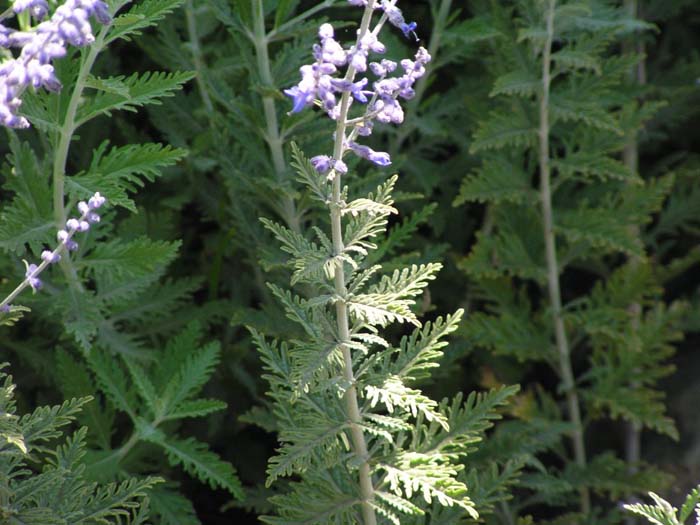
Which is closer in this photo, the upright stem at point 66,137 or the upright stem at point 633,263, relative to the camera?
the upright stem at point 66,137

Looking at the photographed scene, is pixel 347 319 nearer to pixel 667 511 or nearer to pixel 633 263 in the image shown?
pixel 667 511

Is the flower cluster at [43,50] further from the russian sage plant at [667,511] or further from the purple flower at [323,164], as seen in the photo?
the russian sage plant at [667,511]

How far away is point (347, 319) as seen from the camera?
187 cm

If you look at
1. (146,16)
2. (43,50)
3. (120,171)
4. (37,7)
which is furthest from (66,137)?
(43,50)

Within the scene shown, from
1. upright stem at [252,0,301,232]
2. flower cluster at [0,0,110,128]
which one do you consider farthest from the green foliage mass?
flower cluster at [0,0,110,128]

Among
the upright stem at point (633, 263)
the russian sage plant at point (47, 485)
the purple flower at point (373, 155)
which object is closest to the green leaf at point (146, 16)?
the purple flower at point (373, 155)

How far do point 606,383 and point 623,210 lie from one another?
1.86 ft

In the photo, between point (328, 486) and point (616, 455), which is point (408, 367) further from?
point (616, 455)

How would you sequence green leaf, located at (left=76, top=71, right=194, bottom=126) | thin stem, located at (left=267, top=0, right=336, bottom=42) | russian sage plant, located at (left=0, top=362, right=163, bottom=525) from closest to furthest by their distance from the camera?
russian sage plant, located at (left=0, top=362, right=163, bottom=525)
green leaf, located at (left=76, top=71, right=194, bottom=126)
thin stem, located at (left=267, top=0, right=336, bottom=42)

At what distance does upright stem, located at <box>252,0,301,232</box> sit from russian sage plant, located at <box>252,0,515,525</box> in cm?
56

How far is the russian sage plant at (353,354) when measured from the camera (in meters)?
1.67

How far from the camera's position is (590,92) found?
9.33 ft

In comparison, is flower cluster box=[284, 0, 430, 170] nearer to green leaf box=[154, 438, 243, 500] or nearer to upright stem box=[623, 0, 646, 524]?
green leaf box=[154, 438, 243, 500]

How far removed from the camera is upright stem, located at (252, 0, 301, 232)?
8.16 ft
